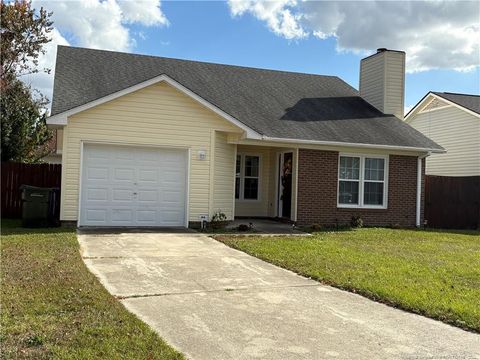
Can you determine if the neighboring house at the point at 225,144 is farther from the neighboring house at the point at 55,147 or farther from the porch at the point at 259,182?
the neighboring house at the point at 55,147

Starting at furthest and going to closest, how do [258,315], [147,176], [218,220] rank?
[218,220] → [147,176] → [258,315]

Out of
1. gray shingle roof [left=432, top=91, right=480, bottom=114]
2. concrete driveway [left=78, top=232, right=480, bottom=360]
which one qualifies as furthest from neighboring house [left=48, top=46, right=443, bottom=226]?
concrete driveway [left=78, top=232, right=480, bottom=360]

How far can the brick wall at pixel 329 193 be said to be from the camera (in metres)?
16.3

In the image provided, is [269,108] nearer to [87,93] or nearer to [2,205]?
[87,93]

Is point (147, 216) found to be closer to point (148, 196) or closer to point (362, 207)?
point (148, 196)

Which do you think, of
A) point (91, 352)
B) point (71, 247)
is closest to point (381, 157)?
point (71, 247)

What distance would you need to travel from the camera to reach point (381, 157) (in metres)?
17.4

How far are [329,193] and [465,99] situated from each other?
1160 cm

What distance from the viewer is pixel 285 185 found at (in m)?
17.4

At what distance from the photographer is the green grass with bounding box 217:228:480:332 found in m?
7.03

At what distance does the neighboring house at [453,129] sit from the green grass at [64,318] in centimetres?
1871

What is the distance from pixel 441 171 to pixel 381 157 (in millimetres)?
8017

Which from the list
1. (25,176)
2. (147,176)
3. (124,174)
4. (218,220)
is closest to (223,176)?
(218,220)

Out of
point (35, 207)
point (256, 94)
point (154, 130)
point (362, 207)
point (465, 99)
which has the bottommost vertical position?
point (35, 207)
